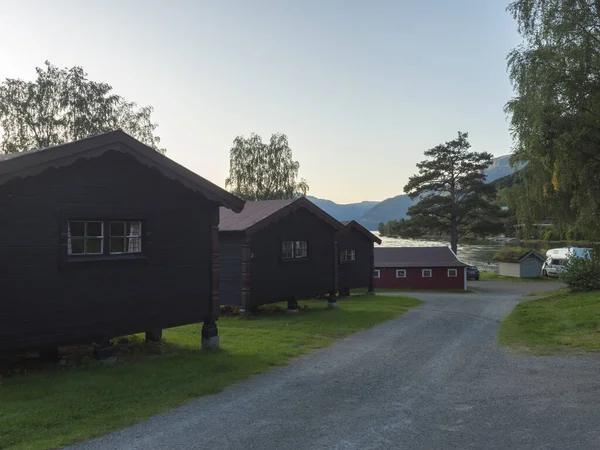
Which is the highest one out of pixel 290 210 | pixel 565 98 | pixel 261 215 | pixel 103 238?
pixel 565 98

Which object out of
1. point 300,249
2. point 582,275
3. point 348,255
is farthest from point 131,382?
point 582,275

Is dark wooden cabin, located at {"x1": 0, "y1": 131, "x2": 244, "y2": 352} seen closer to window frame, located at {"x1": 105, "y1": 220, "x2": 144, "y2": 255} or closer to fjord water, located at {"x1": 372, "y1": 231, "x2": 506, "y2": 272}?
window frame, located at {"x1": 105, "y1": 220, "x2": 144, "y2": 255}

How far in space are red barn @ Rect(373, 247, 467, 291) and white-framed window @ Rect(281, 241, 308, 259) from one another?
26.0 m

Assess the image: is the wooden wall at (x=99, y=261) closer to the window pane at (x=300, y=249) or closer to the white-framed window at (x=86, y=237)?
the white-framed window at (x=86, y=237)

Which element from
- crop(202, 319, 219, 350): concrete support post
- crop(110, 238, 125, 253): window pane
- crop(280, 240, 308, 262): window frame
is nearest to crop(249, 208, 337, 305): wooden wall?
crop(280, 240, 308, 262): window frame

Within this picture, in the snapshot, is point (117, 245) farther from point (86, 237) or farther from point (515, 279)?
point (515, 279)

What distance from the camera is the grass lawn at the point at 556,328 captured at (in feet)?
46.6

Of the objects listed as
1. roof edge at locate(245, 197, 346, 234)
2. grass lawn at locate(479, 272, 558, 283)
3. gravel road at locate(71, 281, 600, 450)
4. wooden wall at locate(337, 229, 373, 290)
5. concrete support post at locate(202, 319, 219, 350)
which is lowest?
grass lawn at locate(479, 272, 558, 283)

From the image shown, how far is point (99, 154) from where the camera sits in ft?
33.3

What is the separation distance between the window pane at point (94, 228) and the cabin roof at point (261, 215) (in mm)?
8840

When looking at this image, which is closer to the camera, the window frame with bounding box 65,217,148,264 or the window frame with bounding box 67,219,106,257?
the window frame with bounding box 65,217,148,264

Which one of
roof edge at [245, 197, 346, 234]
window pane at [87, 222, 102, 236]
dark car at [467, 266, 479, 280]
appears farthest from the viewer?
dark car at [467, 266, 479, 280]

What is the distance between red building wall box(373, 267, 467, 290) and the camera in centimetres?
4661

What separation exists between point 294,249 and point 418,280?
91.5 feet
